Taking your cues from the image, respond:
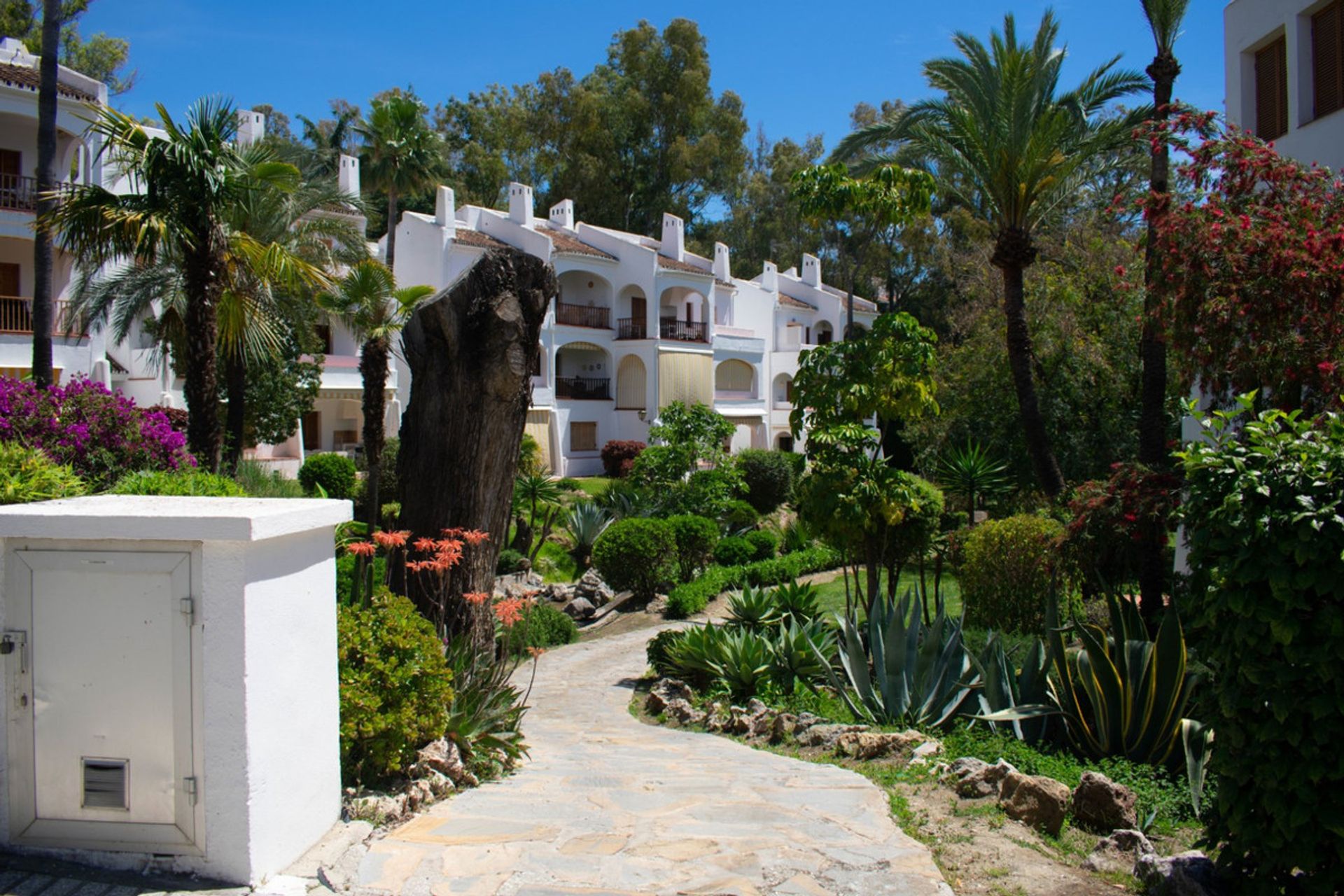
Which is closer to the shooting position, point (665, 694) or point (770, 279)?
point (665, 694)

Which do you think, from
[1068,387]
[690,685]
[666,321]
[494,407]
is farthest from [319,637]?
[666,321]

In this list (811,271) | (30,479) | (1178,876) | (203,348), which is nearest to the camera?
(1178,876)

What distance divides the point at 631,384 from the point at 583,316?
3.39m

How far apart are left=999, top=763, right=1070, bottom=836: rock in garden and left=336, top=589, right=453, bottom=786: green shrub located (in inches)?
124

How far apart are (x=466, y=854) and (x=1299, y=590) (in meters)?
3.61

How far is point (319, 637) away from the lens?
4605mm

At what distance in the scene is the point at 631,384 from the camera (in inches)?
1625

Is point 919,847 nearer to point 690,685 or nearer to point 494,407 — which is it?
point 494,407

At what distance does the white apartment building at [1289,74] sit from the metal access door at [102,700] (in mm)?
Result: 12315

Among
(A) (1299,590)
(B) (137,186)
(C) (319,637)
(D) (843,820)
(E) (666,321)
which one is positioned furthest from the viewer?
(E) (666,321)

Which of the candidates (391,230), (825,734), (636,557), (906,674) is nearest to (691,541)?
(636,557)

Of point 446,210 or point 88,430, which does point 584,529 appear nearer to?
point 88,430

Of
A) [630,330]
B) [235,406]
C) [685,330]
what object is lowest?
[235,406]

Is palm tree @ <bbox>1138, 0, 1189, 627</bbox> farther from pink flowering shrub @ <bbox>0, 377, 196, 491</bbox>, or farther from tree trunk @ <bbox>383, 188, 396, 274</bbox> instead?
tree trunk @ <bbox>383, 188, 396, 274</bbox>
